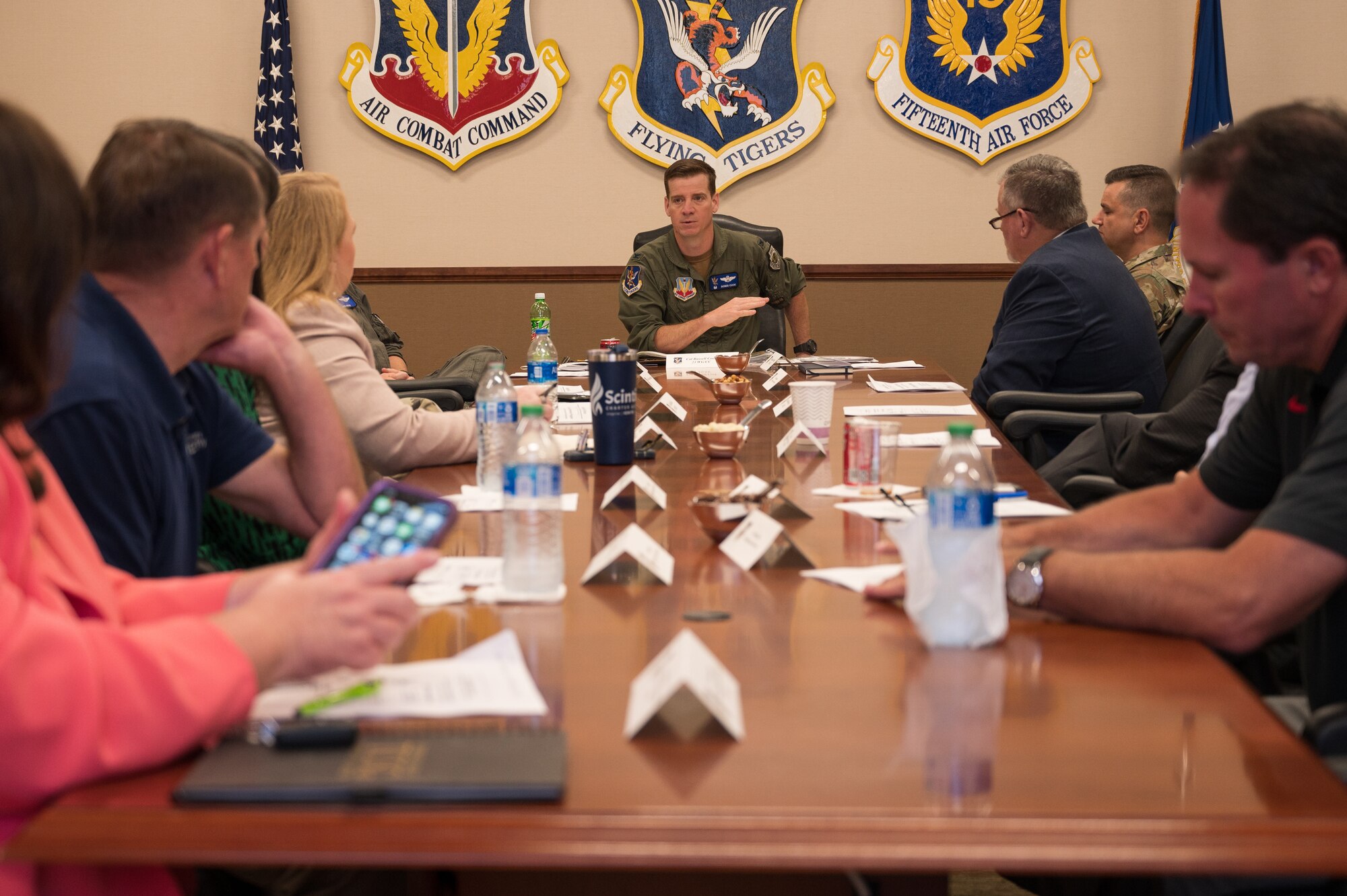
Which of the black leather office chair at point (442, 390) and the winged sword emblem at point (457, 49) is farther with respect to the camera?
the winged sword emblem at point (457, 49)

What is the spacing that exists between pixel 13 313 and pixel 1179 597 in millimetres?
1074

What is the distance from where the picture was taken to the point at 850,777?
0.88 metres

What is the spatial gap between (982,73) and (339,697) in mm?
5380

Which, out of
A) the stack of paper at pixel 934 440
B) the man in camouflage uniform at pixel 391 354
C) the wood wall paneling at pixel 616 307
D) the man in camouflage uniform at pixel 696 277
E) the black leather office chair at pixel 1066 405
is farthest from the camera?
the wood wall paneling at pixel 616 307

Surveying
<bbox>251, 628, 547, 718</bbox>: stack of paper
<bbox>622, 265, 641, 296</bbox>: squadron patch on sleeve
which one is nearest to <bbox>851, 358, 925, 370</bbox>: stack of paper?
<bbox>622, 265, 641, 296</bbox>: squadron patch on sleeve

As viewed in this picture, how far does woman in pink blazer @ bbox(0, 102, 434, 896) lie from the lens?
843 millimetres

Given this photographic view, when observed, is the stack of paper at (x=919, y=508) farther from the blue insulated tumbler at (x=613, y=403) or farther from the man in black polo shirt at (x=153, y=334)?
the man in black polo shirt at (x=153, y=334)

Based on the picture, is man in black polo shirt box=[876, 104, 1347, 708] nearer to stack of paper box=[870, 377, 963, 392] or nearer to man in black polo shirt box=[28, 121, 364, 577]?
man in black polo shirt box=[28, 121, 364, 577]

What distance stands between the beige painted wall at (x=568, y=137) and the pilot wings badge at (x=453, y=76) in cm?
7

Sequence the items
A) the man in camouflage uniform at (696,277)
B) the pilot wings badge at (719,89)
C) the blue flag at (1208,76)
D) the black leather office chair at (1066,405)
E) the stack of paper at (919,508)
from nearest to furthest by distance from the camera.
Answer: the stack of paper at (919,508)
the black leather office chair at (1066,405)
the man in camouflage uniform at (696,277)
the blue flag at (1208,76)
the pilot wings badge at (719,89)

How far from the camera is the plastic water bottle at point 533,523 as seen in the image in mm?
1374

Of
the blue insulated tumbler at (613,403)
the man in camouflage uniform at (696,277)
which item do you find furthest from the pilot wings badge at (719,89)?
the blue insulated tumbler at (613,403)

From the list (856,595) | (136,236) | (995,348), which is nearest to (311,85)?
(995,348)

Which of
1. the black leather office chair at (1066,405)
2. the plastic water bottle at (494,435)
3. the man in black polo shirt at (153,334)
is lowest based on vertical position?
the black leather office chair at (1066,405)
